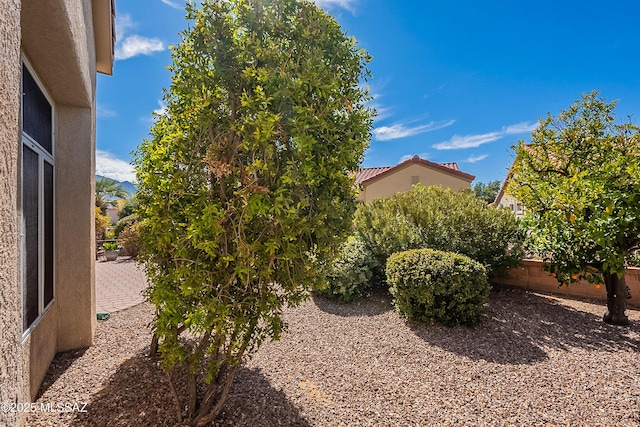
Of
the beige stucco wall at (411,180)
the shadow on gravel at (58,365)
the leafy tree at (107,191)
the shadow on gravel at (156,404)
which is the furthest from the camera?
the beige stucco wall at (411,180)

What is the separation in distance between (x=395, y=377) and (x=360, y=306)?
2870mm

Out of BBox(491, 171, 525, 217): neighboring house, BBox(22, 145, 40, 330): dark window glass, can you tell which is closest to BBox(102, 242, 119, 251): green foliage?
BBox(22, 145, 40, 330): dark window glass

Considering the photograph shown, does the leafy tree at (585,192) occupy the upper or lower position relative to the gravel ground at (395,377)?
upper

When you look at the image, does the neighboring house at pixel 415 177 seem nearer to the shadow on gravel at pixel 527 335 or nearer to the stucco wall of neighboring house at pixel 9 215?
the shadow on gravel at pixel 527 335

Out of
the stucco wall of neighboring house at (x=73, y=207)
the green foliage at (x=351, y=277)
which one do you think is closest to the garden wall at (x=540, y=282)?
the green foliage at (x=351, y=277)

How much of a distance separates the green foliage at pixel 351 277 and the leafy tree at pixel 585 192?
3607 mm

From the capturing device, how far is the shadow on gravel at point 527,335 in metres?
4.39

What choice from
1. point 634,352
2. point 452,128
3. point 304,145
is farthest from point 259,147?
point 452,128

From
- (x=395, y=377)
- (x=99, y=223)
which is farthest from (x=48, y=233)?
(x=99, y=223)

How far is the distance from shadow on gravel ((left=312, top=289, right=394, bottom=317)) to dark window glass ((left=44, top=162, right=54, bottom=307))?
4556 millimetres

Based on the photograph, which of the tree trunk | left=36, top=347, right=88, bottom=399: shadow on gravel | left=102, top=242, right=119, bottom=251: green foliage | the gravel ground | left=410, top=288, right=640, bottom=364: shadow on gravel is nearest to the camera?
the gravel ground

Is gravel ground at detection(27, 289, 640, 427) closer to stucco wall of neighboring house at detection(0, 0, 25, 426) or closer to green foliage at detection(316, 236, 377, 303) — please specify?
green foliage at detection(316, 236, 377, 303)

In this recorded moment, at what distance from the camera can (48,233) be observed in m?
3.76

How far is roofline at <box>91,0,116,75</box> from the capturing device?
14.7 feet
